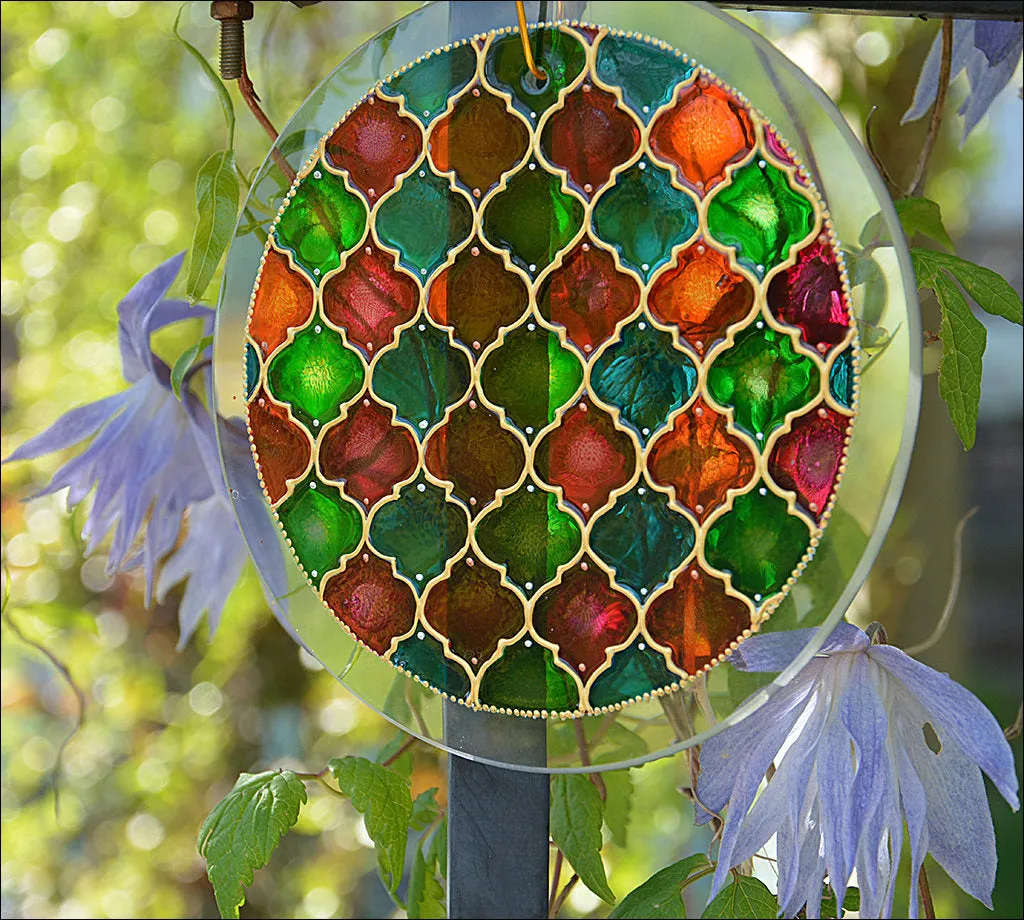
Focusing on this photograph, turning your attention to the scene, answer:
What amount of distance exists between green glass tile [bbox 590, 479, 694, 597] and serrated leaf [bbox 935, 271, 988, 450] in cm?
17

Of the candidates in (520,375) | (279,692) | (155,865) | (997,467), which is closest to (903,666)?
(520,375)

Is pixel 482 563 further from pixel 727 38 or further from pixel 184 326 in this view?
pixel 184 326

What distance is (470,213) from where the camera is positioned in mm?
371

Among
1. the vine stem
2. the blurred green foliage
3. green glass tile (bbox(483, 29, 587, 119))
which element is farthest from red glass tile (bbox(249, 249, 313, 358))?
the blurred green foliage

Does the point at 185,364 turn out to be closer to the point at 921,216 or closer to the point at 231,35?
the point at 231,35

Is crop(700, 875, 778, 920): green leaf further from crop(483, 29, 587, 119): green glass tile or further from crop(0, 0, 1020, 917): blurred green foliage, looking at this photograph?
crop(0, 0, 1020, 917): blurred green foliage

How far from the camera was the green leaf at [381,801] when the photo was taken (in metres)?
0.47

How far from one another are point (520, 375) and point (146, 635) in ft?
2.72

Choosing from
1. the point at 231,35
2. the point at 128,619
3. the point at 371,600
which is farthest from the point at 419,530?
the point at 128,619

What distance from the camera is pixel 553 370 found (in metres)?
0.36

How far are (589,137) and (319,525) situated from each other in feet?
0.57

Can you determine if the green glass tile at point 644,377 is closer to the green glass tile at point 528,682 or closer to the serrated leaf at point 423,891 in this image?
the green glass tile at point 528,682

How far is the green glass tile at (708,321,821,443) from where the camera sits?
1.10 feet

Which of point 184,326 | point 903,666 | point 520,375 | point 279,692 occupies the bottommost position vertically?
point 279,692
